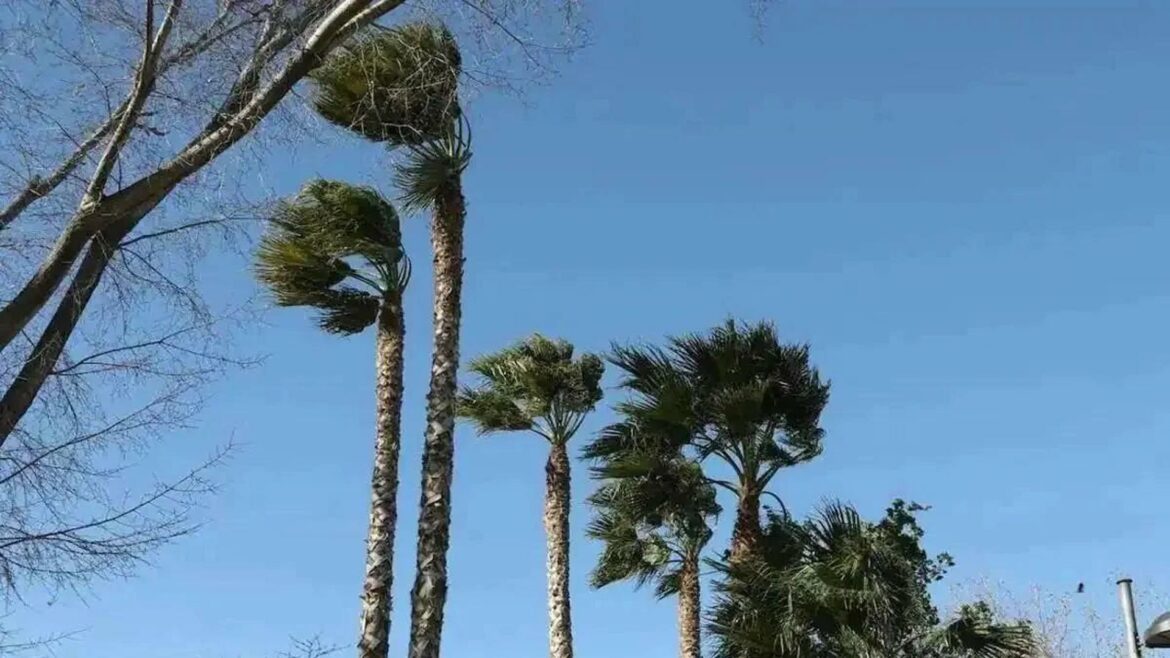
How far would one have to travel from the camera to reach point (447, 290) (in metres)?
10.1

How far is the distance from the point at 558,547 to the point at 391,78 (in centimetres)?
1112

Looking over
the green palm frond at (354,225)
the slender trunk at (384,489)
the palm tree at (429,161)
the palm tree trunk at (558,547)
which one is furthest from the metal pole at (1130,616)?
the palm tree trunk at (558,547)

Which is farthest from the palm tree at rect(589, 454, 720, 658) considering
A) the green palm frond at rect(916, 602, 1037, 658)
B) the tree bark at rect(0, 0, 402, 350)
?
the tree bark at rect(0, 0, 402, 350)

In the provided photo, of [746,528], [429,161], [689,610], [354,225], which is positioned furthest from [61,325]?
[689,610]

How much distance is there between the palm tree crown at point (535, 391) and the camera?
15.7 meters

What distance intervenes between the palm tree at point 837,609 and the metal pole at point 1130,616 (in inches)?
187

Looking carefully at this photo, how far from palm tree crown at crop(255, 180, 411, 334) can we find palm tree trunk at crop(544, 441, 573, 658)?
4.48 metres

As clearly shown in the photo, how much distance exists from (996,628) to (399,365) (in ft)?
19.3

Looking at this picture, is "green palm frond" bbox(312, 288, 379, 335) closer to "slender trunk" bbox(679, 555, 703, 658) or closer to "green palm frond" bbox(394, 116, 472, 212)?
"green palm frond" bbox(394, 116, 472, 212)

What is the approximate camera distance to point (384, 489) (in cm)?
1027

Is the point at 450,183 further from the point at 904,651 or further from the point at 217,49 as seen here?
the point at 217,49

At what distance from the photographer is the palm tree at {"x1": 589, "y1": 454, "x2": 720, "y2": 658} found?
1380 centimetres

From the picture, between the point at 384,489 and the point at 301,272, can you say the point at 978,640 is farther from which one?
the point at 301,272

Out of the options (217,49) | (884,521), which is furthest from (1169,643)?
(884,521)
